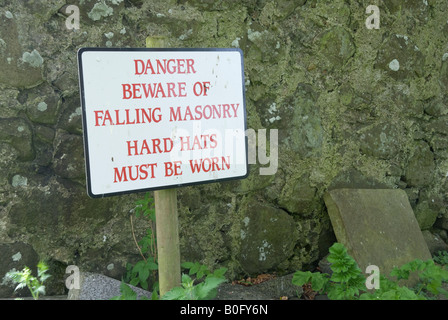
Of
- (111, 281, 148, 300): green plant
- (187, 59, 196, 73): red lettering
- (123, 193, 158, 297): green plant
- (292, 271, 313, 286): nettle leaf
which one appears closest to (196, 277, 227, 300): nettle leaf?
(111, 281, 148, 300): green plant

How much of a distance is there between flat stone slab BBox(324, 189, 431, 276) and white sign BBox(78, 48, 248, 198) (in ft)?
3.10

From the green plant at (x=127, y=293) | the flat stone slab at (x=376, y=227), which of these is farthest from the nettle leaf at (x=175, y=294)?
the flat stone slab at (x=376, y=227)

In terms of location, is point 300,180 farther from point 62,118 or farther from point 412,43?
point 62,118

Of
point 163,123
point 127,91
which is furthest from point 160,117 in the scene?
point 127,91

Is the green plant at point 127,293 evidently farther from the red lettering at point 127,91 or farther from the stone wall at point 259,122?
the red lettering at point 127,91

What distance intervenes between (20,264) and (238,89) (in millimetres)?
1190

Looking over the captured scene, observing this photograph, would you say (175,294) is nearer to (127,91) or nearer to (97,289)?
(97,289)

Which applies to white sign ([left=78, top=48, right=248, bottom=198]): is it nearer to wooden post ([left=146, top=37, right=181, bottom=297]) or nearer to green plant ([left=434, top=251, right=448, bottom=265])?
wooden post ([left=146, top=37, right=181, bottom=297])

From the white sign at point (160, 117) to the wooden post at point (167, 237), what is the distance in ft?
Answer: 0.29

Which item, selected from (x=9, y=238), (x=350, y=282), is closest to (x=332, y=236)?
(x=350, y=282)

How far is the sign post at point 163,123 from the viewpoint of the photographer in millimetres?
1424

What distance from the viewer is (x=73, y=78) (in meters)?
1.93

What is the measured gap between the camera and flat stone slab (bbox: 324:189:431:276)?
229 cm

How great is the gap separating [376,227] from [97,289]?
1.46 meters
